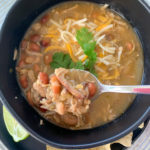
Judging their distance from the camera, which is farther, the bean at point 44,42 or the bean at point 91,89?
the bean at point 44,42

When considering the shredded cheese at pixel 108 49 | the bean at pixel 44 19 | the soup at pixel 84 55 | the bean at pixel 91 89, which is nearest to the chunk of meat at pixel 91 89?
the bean at pixel 91 89

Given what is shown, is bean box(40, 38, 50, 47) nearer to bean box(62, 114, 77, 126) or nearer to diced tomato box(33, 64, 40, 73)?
diced tomato box(33, 64, 40, 73)

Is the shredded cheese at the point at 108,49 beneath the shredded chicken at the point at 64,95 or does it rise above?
beneath

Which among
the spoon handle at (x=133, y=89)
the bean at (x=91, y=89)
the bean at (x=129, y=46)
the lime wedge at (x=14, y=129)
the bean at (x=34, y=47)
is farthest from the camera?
the bean at (x=129, y=46)

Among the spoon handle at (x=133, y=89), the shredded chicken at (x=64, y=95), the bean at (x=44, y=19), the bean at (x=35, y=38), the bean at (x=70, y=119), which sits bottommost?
the bean at (x=70, y=119)

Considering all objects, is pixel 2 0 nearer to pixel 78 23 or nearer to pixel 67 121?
pixel 78 23

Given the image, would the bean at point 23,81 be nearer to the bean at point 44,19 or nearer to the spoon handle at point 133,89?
the bean at point 44,19

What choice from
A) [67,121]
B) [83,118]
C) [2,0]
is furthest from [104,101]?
[2,0]
